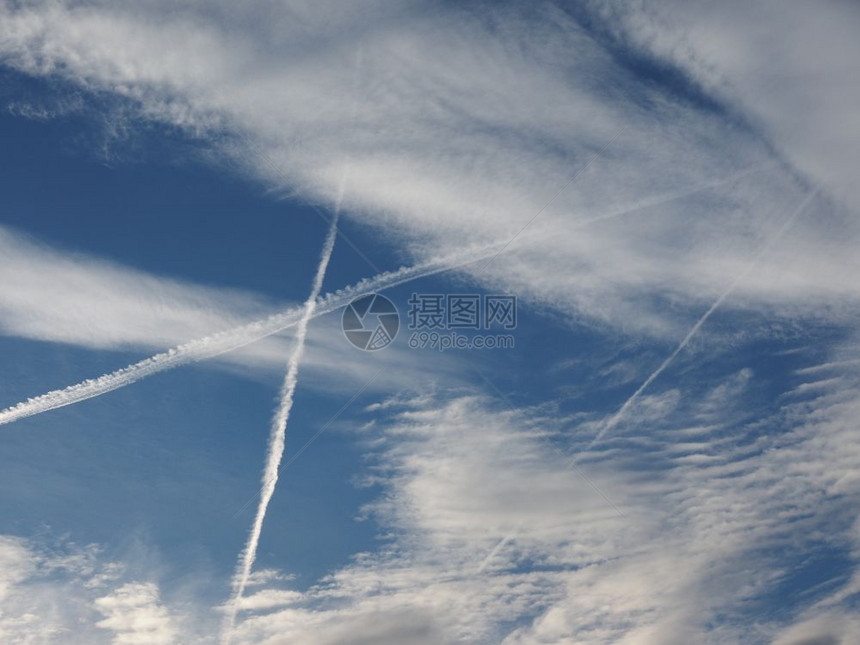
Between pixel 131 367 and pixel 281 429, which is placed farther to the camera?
pixel 281 429

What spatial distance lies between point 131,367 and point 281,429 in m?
18.2

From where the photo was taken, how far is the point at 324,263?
61.6 metres

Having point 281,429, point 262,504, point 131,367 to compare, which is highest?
point 131,367

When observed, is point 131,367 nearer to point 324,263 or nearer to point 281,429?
point 281,429

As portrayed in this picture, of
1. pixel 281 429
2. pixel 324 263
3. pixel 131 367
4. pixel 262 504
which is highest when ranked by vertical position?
pixel 324 263

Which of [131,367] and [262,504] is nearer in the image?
[131,367]

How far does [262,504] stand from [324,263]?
32.1m

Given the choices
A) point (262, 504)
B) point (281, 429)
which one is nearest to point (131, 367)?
point (281, 429)

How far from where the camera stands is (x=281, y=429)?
66.0 m

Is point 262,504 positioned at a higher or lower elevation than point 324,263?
lower

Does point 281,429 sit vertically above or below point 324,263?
below

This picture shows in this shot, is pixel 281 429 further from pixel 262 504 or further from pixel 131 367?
pixel 131 367

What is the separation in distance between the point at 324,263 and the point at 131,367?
24603 mm

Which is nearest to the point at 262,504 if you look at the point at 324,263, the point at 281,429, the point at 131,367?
the point at 281,429
